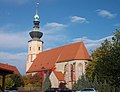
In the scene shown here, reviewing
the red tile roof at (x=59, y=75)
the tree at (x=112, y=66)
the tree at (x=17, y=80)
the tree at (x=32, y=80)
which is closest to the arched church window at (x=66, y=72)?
the red tile roof at (x=59, y=75)

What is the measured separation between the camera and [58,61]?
81688 mm

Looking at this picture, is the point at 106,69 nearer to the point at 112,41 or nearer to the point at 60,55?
the point at 112,41

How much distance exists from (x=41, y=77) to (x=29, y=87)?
315 inches

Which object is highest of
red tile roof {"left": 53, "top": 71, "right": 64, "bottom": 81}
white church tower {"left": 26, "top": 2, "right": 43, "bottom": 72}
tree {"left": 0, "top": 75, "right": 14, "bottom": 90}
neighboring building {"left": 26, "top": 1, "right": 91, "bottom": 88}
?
white church tower {"left": 26, "top": 2, "right": 43, "bottom": 72}

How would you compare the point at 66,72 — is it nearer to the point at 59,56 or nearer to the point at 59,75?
the point at 59,75

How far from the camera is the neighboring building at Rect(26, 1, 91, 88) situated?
74312 millimetres

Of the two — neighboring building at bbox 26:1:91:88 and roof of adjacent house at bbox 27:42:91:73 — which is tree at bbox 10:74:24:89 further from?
roof of adjacent house at bbox 27:42:91:73

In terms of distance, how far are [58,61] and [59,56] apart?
87.5 inches

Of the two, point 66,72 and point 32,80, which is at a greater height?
point 66,72

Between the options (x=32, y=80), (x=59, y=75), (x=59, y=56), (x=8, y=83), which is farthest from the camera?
(x=59, y=56)

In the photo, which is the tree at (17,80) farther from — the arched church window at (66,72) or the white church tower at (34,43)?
the white church tower at (34,43)

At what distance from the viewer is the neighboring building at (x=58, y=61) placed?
74.3m

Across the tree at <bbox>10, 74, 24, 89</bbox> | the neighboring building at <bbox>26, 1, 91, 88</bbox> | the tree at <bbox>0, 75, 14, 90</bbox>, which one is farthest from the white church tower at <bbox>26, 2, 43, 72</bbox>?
the tree at <bbox>0, 75, 14, 90</bbox>

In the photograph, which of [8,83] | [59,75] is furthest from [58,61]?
[8,83]
